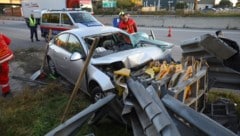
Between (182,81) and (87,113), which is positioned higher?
(182,81)

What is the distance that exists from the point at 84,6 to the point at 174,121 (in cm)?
2093

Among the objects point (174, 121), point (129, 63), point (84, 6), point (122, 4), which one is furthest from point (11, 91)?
point (122, 4)

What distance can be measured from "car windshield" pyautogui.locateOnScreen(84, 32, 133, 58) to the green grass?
3.67 feet

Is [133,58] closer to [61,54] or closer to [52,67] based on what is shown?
[61,54]

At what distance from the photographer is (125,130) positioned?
4410mm

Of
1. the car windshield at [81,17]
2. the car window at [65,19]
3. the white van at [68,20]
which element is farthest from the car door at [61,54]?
the car window at [65,19]

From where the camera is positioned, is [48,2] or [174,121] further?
[48,2]

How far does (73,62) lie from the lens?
5887 mm

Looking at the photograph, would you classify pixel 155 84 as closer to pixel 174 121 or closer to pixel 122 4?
pixel 174 121

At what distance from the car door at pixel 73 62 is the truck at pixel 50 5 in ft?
50.2

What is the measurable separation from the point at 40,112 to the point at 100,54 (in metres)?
1.67

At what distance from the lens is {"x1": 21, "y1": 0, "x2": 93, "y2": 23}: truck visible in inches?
885

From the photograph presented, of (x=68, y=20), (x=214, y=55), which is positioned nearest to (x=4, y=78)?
(x=214, y=55)

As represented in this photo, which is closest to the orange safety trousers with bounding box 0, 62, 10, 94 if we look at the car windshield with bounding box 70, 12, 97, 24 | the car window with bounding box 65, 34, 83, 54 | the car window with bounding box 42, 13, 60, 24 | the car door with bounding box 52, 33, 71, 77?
the car door with bounding box 52, 33, 71, 77
